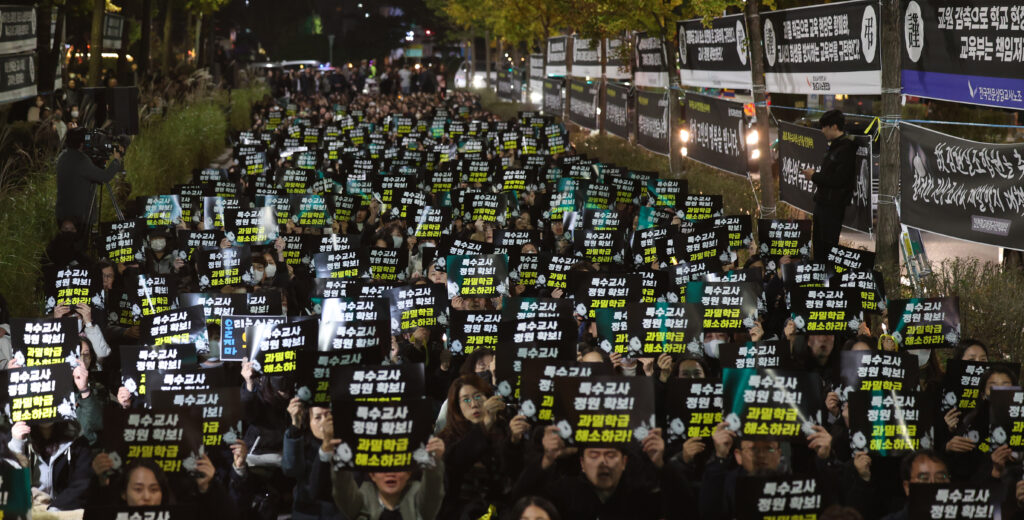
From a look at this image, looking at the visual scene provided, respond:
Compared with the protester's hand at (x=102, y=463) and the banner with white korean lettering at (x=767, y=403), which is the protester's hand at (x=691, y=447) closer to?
the banner with white korean lettering at (x=767, y=403)

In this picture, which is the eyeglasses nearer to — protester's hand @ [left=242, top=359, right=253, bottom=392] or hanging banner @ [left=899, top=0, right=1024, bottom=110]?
protester's hand @ [left=242, top=359, right=253, bottom=392]

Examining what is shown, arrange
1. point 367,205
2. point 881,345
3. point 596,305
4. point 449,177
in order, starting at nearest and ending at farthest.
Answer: point 881,345 → point 596,305 → point 367,205 → point 449,177

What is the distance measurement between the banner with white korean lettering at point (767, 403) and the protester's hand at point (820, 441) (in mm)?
34

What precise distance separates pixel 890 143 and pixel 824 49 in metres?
2.99

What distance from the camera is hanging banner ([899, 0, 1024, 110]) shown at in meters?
12.5

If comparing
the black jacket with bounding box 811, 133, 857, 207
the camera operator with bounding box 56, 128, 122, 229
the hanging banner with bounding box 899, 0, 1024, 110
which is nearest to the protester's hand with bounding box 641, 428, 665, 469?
the hanging banner with bounding box 899, 0, 1024, 110

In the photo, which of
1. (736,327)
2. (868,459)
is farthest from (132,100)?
(868,459)

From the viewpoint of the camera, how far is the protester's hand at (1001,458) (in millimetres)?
7738

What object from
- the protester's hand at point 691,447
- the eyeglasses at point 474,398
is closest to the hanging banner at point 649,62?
the eyeglasses at point 474,398

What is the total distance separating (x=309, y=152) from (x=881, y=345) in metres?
17.1

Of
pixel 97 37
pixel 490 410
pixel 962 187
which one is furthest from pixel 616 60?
pixel 490 410

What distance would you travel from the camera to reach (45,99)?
28297 mm

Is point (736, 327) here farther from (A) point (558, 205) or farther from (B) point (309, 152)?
(B) point (309, 152)

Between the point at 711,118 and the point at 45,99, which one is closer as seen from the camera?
the point at 711,118
